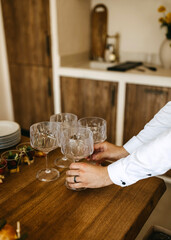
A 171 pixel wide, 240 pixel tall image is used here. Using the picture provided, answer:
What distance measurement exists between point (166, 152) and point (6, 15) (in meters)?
2.71

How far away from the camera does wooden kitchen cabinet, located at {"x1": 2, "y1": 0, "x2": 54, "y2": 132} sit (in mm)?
2680

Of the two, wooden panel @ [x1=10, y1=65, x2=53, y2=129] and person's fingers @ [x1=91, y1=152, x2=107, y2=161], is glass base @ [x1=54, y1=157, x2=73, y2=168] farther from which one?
wooden panel @ [x1=10, y1=65, x2=53, y2=129]

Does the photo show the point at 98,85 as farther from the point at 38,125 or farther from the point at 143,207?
the point at 143,207

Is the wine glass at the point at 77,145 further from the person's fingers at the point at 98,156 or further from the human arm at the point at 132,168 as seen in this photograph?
the person's fingers at the point at 98,156

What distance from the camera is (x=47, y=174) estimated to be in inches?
39.7

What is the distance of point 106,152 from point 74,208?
371 millimetres

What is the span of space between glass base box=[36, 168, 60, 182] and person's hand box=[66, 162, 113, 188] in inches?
3.7

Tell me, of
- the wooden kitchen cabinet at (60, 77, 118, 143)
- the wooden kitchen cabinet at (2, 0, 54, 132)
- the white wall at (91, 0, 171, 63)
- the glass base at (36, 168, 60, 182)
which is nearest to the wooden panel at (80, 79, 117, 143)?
the wooden kitchen cabinet at (60, 77, 118, 143)

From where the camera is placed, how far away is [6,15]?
2.89 m

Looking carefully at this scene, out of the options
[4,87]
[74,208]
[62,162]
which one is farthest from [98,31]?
[74,208]

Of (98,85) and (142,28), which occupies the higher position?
(142,28)

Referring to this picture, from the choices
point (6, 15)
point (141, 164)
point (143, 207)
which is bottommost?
point (143, 207)

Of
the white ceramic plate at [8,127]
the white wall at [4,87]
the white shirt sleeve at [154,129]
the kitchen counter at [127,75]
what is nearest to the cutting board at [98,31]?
the kitchen counter at [127,75]

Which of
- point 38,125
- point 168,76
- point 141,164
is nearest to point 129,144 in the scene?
point 141,164
